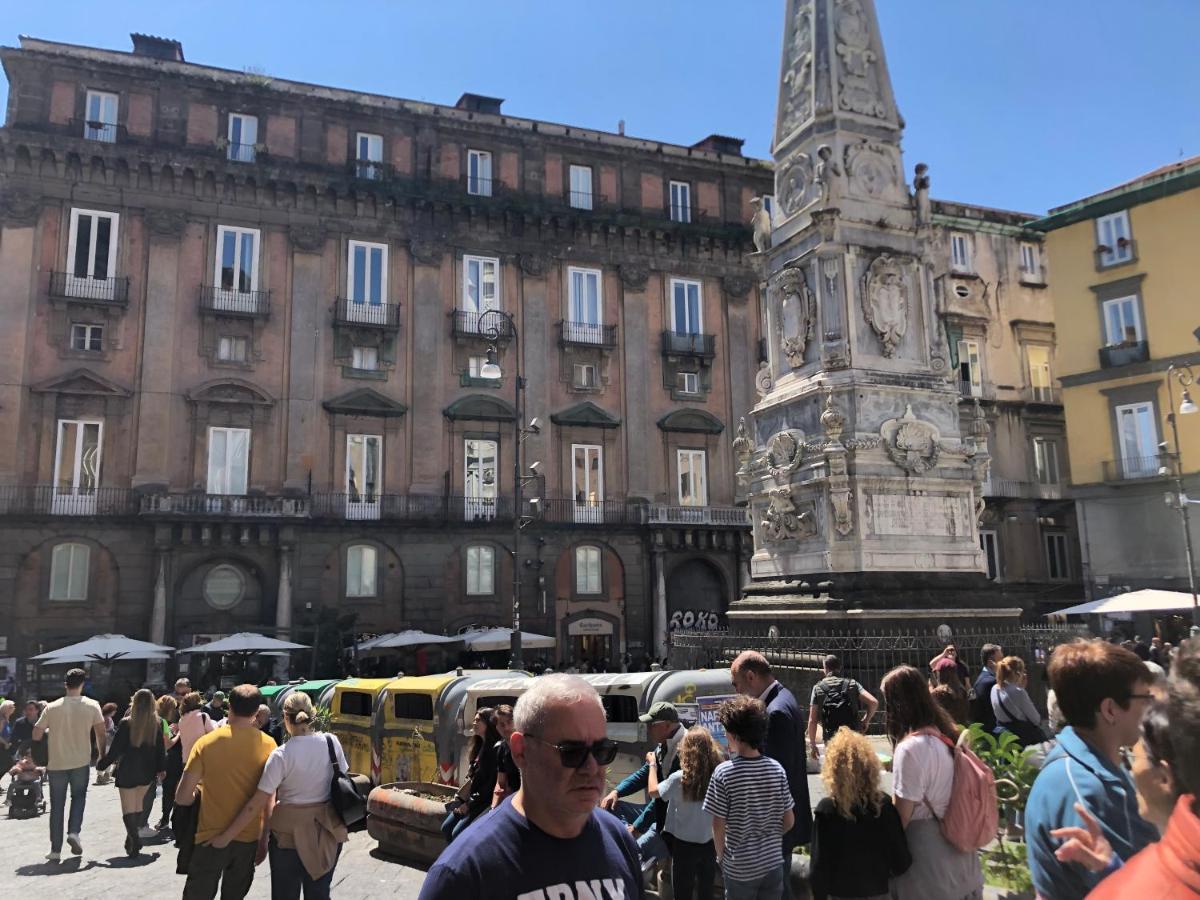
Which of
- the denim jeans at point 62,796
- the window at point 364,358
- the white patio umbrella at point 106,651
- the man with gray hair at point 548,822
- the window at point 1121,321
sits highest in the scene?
the window at point 1121,321

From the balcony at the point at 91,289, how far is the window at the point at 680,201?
18.8 metres

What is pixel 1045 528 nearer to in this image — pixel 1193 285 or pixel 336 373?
pixel 1193 285

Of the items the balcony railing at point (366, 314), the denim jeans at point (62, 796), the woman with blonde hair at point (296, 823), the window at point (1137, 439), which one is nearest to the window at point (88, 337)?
the balcony railing at point (366, 314)

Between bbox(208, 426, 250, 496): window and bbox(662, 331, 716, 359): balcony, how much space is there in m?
14.6

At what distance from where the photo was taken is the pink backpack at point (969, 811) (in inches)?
158

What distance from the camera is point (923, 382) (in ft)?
44.3

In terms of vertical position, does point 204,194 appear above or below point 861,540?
above

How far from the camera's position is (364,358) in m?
30.6

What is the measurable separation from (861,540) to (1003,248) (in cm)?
3085

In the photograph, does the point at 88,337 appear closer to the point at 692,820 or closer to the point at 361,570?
the point at 361,570

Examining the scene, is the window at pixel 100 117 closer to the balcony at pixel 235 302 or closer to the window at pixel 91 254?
the window at pixel 91 254

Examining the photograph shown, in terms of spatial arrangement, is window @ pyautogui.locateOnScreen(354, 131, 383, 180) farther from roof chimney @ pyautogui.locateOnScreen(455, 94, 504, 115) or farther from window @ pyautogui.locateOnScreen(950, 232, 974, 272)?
window @ pyautogui.locateOnScreen(950, 232, 974, 272)

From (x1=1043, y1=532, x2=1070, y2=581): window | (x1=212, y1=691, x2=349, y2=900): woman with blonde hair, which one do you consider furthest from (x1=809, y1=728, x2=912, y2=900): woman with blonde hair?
(x1=1043, y1=532, x2=1070, y2=581): window

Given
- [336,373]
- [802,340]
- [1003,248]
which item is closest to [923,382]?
[802,340]
